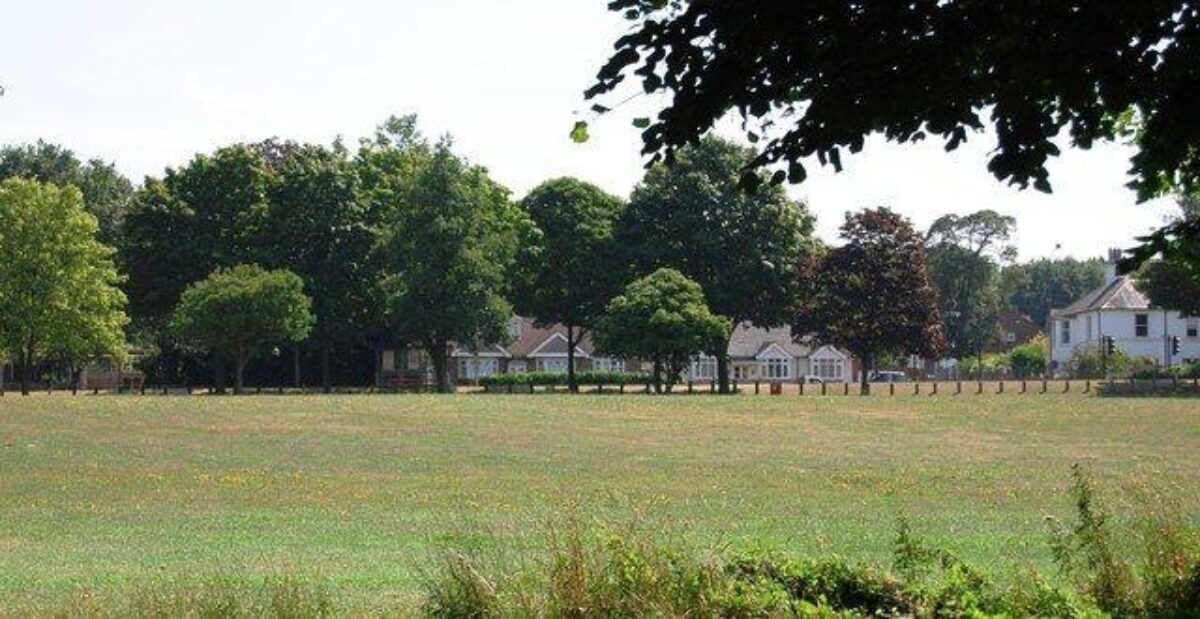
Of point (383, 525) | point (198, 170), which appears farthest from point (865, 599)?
point (198, 170)

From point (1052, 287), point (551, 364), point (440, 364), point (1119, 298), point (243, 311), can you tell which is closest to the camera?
point (243, 311)

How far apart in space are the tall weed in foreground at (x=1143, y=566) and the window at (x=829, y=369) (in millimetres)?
127513

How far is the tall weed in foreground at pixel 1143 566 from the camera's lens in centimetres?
964

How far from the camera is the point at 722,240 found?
87312 mm

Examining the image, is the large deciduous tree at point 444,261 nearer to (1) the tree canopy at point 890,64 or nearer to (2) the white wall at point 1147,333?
(2) the white wall at point 1147,333

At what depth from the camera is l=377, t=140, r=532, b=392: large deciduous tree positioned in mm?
82125

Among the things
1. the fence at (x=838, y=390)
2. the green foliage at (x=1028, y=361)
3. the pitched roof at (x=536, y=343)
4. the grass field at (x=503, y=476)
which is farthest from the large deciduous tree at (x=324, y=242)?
the green foliage at (x=1028, y=361)

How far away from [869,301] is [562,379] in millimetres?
23416

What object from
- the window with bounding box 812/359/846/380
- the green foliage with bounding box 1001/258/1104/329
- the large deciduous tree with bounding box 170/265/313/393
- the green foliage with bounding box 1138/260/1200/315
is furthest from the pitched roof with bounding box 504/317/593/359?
the green foliage with bounding box 1001/258/1104/329

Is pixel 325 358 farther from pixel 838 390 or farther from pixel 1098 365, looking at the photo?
pixel 1098 365

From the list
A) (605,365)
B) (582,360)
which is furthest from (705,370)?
(582,360)

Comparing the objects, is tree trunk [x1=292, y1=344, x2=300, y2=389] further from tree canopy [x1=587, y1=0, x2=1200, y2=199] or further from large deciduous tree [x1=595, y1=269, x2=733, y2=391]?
tree canopy [x1=587, y1=0, x2=1200, y2=199]

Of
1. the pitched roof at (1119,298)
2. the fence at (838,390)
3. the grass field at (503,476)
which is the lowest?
the grass field at (503,476)

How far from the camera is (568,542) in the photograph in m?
9.02
